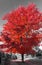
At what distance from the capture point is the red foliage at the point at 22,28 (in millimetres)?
2068

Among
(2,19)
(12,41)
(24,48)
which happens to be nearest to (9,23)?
(2,19)

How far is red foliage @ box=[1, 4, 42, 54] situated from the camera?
2068 millimetres

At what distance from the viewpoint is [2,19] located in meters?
2.09

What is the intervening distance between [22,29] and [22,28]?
0.01m

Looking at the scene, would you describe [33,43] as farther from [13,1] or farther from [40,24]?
[13,1]

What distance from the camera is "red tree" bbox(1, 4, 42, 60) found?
2.07 m

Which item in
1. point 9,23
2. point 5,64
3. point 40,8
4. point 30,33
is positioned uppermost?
point 40,8

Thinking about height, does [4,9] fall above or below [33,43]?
above

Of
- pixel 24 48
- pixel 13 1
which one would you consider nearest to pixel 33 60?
pixel 24 48

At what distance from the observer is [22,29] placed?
2084mm

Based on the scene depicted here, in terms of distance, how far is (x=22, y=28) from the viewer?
208 centimetres

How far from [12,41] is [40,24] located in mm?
430

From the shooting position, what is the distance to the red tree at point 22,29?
6.79ft

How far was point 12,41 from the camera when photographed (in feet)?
6.82
